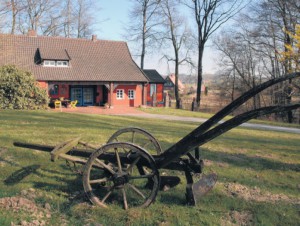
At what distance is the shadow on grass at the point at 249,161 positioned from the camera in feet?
23.2

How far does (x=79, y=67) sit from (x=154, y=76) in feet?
36.2

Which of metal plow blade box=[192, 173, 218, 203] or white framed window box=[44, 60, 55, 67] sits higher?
white framed window box=[44, 60, 55, 67]

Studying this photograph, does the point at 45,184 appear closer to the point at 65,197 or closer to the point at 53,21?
the point at 65,197

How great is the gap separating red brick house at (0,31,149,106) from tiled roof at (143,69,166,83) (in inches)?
191

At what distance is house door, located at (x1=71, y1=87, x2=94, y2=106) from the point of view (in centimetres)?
3017

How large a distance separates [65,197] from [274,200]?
3.32m

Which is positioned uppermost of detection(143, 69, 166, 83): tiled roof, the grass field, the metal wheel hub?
detection(143, 69, 166, 83): tiled roof

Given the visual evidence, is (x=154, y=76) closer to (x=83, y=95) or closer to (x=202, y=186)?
(x=83, y=95)

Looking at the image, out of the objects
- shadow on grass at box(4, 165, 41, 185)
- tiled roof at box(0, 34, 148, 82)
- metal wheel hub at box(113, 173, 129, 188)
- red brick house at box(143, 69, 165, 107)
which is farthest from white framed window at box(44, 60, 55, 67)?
metal wheel hub at box(113, 173, 129, 188)

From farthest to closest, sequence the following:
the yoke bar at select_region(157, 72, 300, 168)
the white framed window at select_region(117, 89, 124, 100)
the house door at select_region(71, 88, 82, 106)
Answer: the white framed window at select_region(117, 89, 124, 100), the house door at select_region(71, 88, 82, 106), the yoke bar at select_region(157, 72, 300, 168)

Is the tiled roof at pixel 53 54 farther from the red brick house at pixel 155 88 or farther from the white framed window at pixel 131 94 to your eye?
the red brick house at pixel 155 88

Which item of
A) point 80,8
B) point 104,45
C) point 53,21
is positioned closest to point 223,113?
point 104,45

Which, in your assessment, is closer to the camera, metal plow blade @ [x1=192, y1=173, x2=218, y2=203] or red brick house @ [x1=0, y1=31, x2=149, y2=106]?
metal plow blade @ [x1=192, y1=173, x2=218, y2=203]

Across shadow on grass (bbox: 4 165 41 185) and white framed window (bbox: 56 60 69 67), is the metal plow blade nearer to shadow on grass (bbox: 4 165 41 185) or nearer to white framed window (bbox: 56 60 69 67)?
shadow on grass (bbox: 4 165 41 185)
